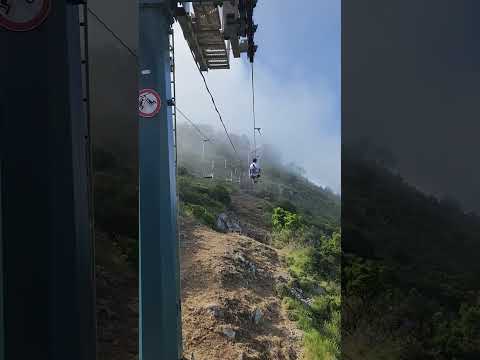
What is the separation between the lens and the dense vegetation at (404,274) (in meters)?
5.02

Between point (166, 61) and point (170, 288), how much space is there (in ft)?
6.05

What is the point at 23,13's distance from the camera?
95 cm

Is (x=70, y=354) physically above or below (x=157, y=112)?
below

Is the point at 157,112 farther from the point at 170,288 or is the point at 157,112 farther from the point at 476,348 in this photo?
the point at 476,348

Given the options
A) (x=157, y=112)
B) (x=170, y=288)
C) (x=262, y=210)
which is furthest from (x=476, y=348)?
(x=262, y=210)

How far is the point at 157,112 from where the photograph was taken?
3176mm

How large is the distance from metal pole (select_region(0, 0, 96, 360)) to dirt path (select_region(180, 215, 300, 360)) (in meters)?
6.10

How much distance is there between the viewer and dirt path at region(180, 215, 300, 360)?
269 inches

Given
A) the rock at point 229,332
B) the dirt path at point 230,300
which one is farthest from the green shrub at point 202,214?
the rock at point 229,332

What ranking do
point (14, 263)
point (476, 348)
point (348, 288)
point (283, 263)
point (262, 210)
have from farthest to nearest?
point (262, 210) → point (283, 263) → point (348, 288) → point (476, 348) → point (14, 263)

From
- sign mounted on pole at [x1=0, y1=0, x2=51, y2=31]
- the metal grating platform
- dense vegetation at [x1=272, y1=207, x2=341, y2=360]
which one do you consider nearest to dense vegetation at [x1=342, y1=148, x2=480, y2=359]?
dense vegetation at [x1=272, y1=207, x2=341, y2=360]

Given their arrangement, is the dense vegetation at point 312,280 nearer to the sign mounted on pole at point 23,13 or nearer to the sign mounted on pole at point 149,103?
the sign mounted on pole at point 149,103

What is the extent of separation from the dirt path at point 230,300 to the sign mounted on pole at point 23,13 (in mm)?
6432

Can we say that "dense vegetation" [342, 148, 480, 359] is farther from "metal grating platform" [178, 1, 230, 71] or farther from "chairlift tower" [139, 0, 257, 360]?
"chairlift tower" [139, 0, 257, 360]
